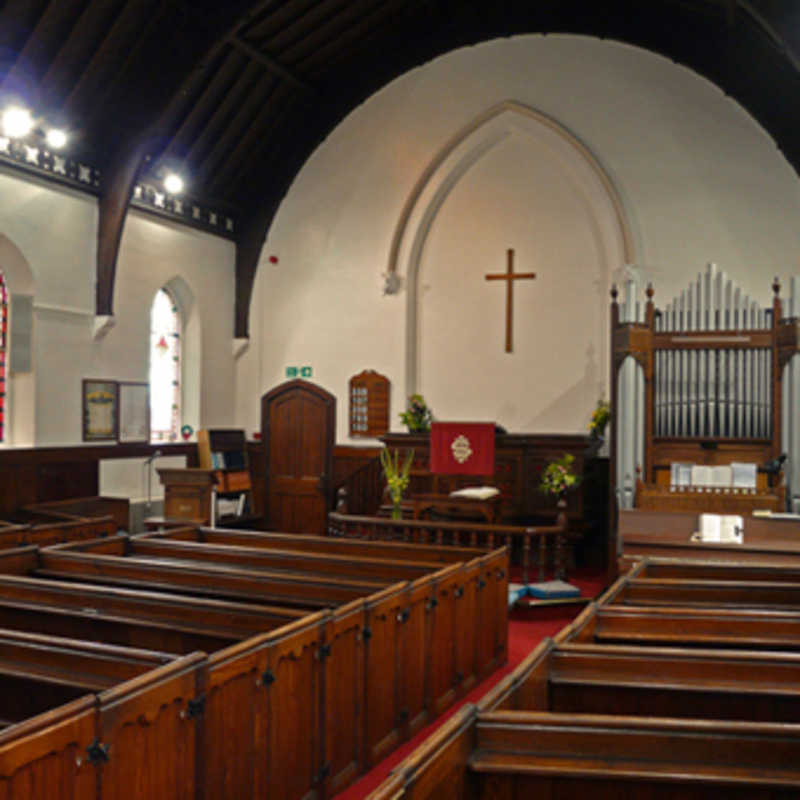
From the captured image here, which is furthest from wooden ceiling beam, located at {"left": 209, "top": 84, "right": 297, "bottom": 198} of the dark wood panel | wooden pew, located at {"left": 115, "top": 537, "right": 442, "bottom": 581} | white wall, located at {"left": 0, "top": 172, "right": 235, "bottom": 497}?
wooden pew, located at {"left": 115, "top": 537, "right": 442, "bottom": 581}

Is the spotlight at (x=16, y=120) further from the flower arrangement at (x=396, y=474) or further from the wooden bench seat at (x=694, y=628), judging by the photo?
the wooden bench seat at (x=694, y=628)

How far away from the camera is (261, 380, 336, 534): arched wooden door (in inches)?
488

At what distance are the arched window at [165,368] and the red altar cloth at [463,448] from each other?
4103 mm

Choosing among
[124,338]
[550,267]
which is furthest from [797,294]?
[124,338]

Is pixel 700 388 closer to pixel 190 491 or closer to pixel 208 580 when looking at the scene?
pixel 208 580

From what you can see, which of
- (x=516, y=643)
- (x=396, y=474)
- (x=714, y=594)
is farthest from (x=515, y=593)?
(x=714, y=594)

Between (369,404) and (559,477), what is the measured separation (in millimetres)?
3598

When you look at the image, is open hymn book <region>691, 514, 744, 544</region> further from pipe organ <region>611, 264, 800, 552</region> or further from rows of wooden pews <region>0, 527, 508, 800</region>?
rows of wooden pews <region>0, 527, 508, 800</region>

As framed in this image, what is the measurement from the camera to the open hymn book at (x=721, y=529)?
675 centimetres

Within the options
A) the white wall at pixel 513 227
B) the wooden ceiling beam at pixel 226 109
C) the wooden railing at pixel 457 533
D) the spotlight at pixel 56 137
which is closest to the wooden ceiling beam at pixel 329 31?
the wooden ceiling beam at pixel 226 109

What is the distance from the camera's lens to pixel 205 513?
10.2 metres

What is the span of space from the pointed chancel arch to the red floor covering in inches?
167

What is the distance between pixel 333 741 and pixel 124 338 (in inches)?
316

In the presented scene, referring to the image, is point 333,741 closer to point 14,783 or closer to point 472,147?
point 14,783
